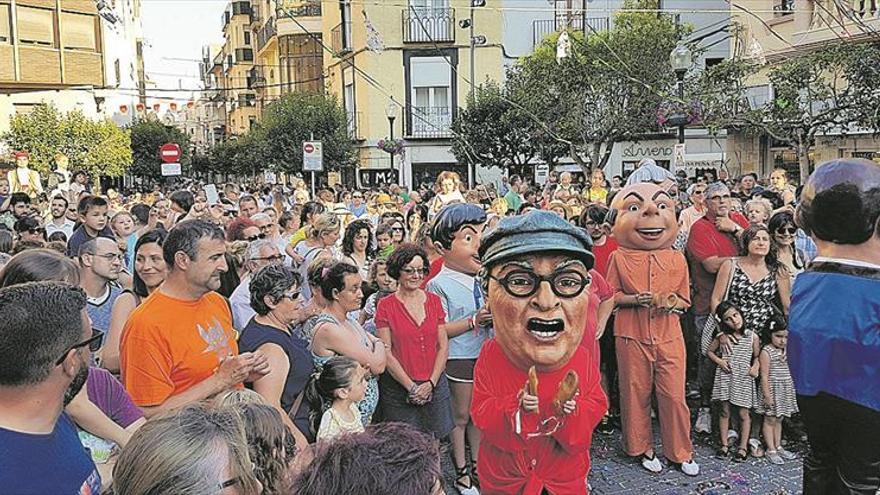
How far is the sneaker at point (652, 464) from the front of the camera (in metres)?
5.35

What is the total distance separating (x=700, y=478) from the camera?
207 inches

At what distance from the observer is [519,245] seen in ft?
10.7

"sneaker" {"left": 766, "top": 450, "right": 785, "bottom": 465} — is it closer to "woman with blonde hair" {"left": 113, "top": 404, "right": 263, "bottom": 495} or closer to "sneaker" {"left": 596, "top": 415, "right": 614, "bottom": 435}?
"sneaker" {"left": 596, "top": 415, "right": 614, "bottom": 435}

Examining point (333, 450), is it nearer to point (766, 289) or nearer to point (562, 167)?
point (766, 289)

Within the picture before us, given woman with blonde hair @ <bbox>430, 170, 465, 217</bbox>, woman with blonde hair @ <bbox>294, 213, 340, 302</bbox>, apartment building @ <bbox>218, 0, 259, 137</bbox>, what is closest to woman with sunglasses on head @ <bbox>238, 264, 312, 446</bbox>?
woman with blonde hair @ <bbox>294, 213, 340, 302</bbox>

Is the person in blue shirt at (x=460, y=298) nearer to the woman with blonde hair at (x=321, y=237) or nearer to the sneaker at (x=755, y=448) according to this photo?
the woman with blonde hair at (x=321, y=237)

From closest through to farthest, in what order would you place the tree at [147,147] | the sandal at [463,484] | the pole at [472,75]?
the sandal at [463,484] < the pole at [472,75] < the tree at [147,147]

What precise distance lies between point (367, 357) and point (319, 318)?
1.13 feet

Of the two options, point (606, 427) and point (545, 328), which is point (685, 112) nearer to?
point (606, 427)

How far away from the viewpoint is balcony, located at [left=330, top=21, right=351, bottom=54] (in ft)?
92.3

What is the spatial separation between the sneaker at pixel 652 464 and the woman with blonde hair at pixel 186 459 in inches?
150

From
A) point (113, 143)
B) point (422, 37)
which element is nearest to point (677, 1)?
point (422, 37)

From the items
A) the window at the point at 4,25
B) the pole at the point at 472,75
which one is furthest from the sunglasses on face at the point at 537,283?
the window at the point at 4,25

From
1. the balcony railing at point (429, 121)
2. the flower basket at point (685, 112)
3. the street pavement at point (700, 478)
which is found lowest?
the street pavement at point (700, 478)
